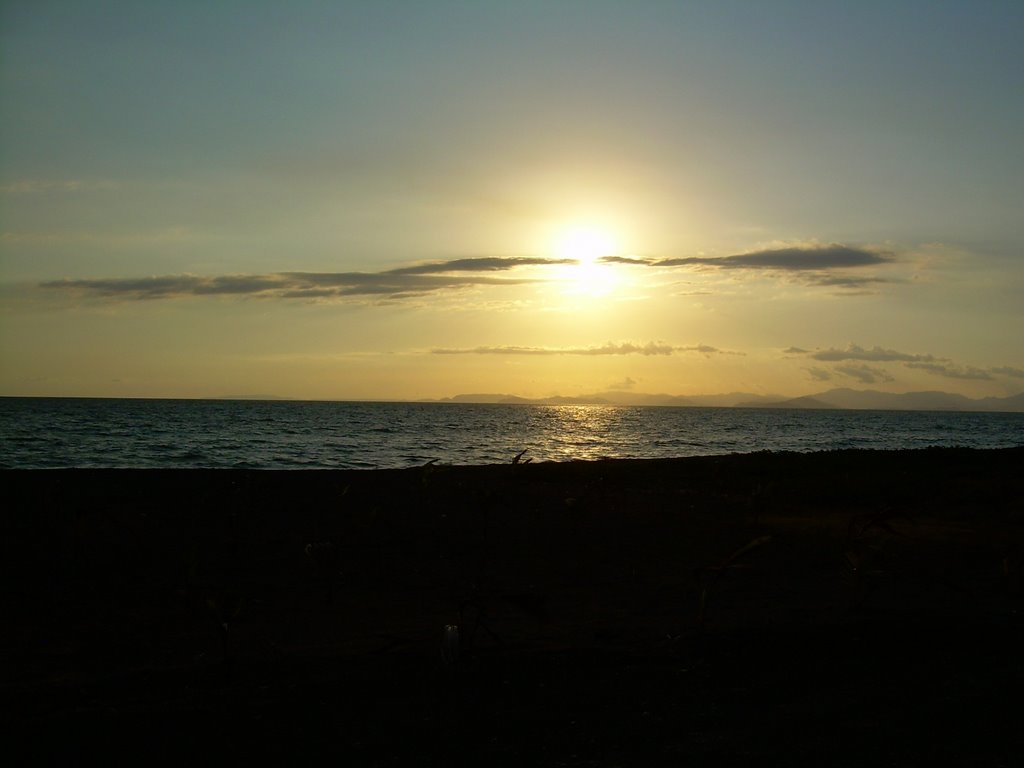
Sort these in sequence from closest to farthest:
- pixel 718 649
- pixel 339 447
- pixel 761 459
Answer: pixel 718 649 < pixel 761 459 < pixel 339 447

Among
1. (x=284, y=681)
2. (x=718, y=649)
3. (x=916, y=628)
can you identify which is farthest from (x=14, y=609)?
(x=916, y=628)

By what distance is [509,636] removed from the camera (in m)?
7.30

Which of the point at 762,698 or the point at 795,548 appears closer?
the point at 762,698

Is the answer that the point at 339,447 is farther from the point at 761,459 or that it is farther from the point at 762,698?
the point at 762,698

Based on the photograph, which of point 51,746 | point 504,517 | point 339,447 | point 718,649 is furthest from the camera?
point 339,447

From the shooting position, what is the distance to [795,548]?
1184cm

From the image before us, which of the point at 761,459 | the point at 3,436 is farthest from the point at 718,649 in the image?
the point at 3,436

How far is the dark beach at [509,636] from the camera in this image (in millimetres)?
4969

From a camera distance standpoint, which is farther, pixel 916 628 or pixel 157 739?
pixel 916 628

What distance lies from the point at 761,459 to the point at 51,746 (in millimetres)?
24884

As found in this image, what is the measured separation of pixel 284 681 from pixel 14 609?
368 centimetres

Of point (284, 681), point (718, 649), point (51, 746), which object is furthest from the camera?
point (718, 649)

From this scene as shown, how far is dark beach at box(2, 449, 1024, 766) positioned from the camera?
16.3 feet

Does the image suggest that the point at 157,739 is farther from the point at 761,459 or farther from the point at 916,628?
the point at 761,459
